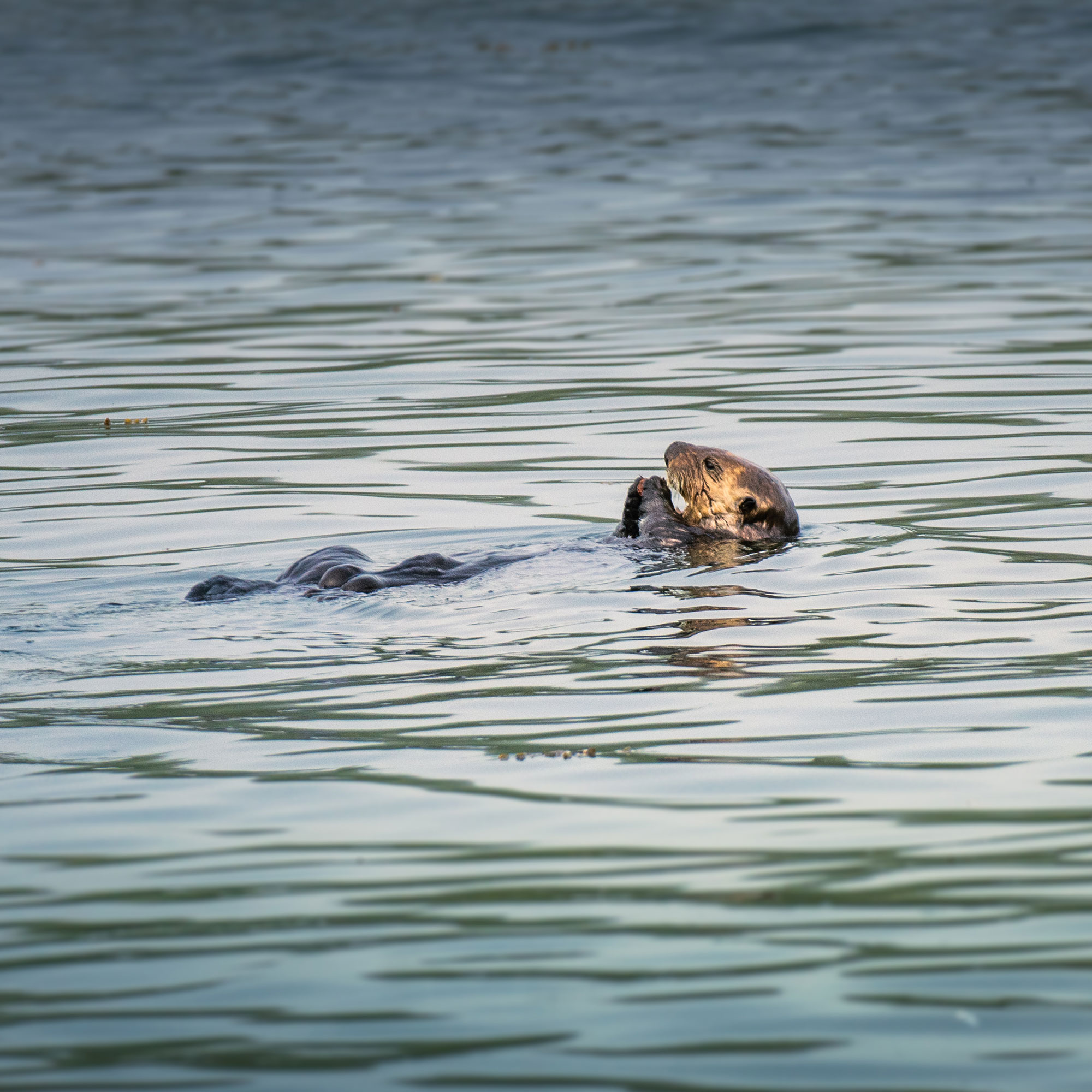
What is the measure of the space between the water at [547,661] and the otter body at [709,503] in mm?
244

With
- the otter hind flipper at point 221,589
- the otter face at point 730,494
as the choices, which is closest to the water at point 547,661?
the otter hind flipper at point 221,589

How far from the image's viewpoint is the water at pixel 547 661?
359 cm

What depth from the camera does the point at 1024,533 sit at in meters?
8.43

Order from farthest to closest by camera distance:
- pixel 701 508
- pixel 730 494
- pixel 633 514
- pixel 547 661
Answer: pixel 701 508, pixel 730 494, pixel 633 514, pixel 547 661

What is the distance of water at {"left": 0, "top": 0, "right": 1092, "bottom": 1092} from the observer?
3.59 meters

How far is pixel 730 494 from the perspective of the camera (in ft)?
28.4

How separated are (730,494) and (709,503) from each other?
0.19 m

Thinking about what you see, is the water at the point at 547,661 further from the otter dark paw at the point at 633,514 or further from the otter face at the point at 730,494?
the otter dark paw at the point at 633,514

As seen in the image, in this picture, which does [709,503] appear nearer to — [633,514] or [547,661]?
[633,514]

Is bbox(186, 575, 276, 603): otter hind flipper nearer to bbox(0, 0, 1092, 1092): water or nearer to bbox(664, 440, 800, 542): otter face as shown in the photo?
bbox(0, 0, 1092, 1092): water

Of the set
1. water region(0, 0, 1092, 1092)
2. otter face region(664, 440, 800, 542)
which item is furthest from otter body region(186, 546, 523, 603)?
otter face region(664, 440, 800, 542)

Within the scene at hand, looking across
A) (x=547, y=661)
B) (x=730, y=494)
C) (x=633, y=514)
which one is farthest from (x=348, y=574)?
(x=730, y=494)

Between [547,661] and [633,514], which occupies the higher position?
[633,514]

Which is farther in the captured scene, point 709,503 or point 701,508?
point 701,508
